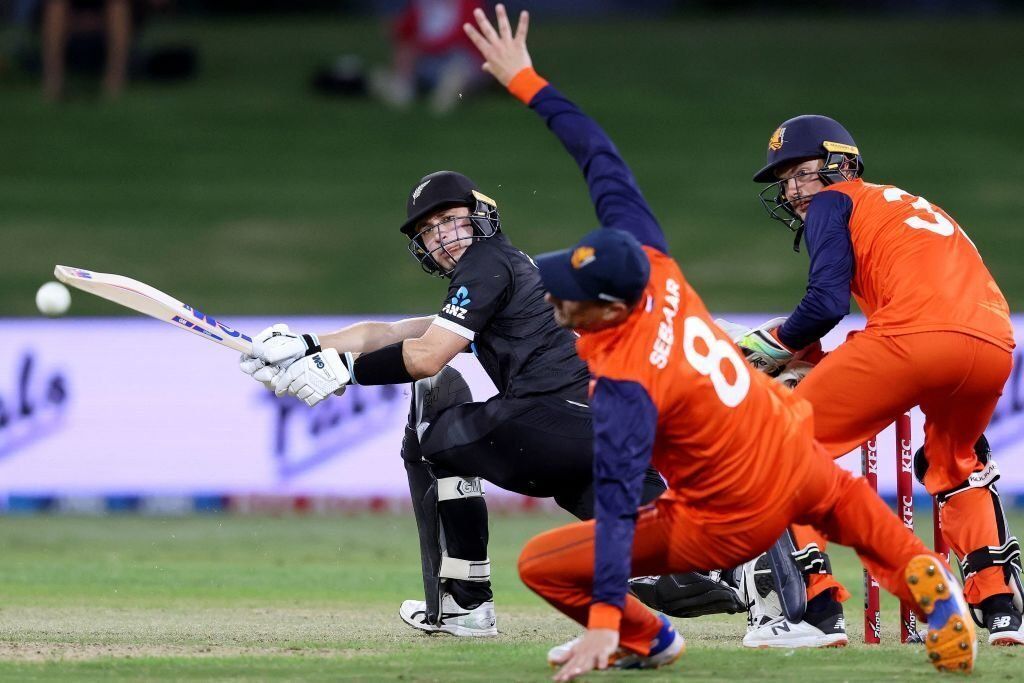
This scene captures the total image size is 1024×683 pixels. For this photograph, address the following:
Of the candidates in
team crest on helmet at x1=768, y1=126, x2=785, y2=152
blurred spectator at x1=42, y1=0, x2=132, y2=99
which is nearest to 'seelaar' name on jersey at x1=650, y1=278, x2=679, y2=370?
team crest on helmet at x1=768, y1=126, x2=785, y2=152

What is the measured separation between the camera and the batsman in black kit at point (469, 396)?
5988 mm

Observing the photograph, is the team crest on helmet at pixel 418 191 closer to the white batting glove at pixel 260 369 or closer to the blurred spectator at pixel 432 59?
the white batting glove at pixel 260 369

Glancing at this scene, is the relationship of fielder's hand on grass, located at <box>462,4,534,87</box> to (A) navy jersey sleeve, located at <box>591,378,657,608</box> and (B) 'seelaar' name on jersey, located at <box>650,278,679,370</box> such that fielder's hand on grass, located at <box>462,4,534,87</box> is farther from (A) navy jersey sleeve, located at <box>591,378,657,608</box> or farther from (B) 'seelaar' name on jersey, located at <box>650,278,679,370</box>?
(A) navy jersey sleeve, located at <box>591,378,657,608</box>

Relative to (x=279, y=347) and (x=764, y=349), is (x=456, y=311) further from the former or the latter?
(x=764, y=349)

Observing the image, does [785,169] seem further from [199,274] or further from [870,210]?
[199,274]

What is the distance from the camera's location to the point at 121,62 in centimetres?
1845

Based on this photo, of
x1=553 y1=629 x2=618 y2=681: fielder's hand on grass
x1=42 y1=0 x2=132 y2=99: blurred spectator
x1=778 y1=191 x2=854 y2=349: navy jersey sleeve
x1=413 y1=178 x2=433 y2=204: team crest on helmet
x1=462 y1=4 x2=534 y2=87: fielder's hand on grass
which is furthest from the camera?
x1=42 y1=0 x2=132 y2=99: blurred spectator

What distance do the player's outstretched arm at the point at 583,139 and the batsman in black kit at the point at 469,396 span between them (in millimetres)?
987

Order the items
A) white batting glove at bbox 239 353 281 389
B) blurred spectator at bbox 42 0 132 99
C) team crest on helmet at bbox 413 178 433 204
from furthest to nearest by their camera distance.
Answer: blurred spectator at bbox 42 0 132 99, team crest on helmet at bbox 413 178 433 204, white batting glove at bbox 239 353 281 389

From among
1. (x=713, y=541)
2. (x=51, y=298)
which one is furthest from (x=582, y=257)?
(x=51, y=298)

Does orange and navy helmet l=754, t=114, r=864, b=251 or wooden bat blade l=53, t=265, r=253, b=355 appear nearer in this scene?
wooden bat blade l=53, t=265, r=253, b=355

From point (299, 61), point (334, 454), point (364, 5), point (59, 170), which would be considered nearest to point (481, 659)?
point (334, 454)

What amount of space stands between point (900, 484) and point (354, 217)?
10.9 metres

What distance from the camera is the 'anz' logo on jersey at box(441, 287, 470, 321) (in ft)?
19.7
